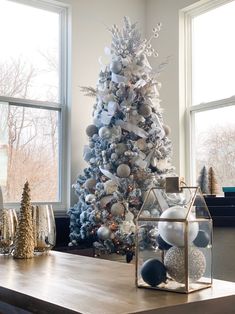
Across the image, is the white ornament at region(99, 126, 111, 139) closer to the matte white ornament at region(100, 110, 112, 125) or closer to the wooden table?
the matte white ornament at region(100, 110, 112, 125)

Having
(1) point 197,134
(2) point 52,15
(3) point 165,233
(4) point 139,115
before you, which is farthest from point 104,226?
(3) point 165,233

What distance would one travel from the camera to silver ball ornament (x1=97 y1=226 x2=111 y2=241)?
3189mm

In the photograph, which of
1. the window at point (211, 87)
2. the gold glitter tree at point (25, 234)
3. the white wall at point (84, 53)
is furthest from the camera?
the white wall at point (84, 53)

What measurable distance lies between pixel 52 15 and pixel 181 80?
122 cm

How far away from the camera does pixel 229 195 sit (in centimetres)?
311

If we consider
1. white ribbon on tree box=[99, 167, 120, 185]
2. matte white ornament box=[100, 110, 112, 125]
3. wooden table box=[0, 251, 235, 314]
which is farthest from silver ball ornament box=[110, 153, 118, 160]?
wooden table box=[0, 251, 235, 314]

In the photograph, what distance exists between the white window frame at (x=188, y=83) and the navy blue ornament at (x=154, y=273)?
288 centimetres

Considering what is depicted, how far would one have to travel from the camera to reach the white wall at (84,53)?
3941mm

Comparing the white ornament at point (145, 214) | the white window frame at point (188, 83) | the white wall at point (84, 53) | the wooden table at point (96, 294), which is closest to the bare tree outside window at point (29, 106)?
the white wall at point (84, 53)

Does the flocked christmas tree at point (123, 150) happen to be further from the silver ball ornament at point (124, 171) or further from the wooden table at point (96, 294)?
the wooden table at point (96, 294)

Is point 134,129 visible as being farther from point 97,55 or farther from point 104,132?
point 97,55

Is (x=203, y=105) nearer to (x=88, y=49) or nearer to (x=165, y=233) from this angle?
(x=88, y=49)

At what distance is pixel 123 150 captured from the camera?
3.27m

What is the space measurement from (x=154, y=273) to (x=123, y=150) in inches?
86.6
